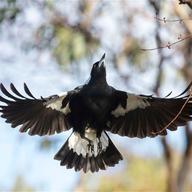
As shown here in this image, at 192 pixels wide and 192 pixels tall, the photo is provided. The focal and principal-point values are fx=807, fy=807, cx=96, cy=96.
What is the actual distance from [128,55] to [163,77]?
53 centimetres

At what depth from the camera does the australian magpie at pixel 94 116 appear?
18.3 ft

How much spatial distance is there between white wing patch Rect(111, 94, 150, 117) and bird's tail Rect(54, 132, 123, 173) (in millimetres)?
189

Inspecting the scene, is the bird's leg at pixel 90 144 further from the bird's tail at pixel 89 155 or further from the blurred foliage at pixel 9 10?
the blurred foliage at pixel 9 10

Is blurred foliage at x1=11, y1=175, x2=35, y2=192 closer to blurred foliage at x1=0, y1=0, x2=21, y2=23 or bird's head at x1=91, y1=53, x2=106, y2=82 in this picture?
blurred foliage at x1=0, y1=0, x2=21, y2=23

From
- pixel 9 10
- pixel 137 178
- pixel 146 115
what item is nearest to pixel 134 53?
pixel 9 10

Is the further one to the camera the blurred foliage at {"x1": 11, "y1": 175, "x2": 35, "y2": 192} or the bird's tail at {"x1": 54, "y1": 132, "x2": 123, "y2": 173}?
the blurred foliage at {"x1": 11, "y1": 175, "x2": 35, "y2": 192}

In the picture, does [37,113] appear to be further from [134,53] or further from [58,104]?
[134,53]

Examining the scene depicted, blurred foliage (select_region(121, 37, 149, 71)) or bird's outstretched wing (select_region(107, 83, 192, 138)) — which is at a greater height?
blurred foliage (select_region(121, 37, 149, 71))

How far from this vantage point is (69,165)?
5.99 meters

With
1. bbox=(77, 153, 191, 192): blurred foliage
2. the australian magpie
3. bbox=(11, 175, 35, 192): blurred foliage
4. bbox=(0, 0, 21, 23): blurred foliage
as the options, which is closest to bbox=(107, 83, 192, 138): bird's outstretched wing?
the australian magpie

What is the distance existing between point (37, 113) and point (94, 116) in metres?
0.51

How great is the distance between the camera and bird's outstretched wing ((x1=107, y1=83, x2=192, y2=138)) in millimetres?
5680

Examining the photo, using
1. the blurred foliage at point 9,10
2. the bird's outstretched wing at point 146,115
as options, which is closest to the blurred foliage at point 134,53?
the blurred foliage at point 9,10

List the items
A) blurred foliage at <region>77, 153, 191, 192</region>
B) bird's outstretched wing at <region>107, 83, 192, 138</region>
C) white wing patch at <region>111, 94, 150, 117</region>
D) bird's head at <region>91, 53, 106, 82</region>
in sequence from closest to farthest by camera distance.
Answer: bird's head at <region>91, 53, 106, 82</region>
bird's outstretched wing at <region>107, 83, 192, 138</region>
white wing patch at <region>111, 94, 150, 117</region>
blurred foliage at <region>77, 153, 191, 192</region>
